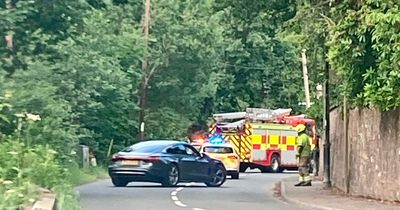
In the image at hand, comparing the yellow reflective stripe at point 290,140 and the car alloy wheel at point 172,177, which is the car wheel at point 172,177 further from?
the yellow reflective stripe at point 290,140

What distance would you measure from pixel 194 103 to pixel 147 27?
29.3ft

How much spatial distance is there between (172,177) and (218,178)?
187 centimetres

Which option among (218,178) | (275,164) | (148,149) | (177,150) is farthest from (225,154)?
(275,164)

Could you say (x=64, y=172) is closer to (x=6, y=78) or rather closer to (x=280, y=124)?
(x=6, y=78)

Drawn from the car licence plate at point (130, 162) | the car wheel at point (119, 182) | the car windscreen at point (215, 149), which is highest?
the car windscreen at point (215, 149)

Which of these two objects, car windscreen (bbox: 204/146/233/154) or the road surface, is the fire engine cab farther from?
the road surface

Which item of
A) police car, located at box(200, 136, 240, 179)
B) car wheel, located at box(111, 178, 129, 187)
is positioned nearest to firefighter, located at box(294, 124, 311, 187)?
car wheel, located at box(111, 178, 129, 187)

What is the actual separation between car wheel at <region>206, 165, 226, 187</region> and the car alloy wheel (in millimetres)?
1412

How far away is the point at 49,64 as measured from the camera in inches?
947

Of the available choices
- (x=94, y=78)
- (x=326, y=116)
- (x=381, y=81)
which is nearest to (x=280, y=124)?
(x=94, y=78)

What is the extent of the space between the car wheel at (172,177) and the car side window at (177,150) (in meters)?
0.49

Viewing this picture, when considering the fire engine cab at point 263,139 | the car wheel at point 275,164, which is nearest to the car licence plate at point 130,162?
the fire engine cab at point 263,139

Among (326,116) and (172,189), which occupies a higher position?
(326,116)

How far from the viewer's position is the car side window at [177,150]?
103ft
